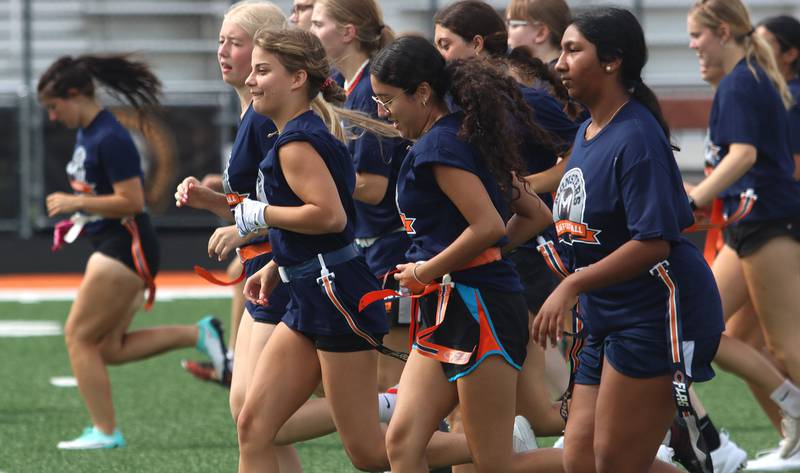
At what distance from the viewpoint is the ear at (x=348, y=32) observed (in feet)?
19.7

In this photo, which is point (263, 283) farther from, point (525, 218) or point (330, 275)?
point (525, 218)

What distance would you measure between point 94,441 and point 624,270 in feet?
12.9

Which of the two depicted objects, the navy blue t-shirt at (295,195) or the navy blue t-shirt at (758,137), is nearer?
the navy blue t-shirt at (295,195)

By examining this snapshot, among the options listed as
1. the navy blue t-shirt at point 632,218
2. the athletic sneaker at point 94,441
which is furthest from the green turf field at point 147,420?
the navy blue t-shirt at point 632,218

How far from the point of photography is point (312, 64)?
4.95 m

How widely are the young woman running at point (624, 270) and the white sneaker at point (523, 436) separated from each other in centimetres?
87

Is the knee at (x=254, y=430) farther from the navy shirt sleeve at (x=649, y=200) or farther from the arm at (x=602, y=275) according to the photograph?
the navy shirt sleeve at (x=649, y=200)

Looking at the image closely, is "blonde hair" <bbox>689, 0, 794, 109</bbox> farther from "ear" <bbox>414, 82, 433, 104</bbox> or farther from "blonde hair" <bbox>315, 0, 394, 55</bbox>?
"ear" <bbox>414, 82, 433, 104</bbox>

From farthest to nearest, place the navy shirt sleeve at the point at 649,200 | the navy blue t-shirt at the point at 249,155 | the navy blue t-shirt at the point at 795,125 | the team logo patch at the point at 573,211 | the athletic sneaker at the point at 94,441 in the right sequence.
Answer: the navy blue t-shirt at the point at 795,125 → the athletic sneaker at the point at 94,441 → the navy blue t-shirt at the point at 249,155 → the team logo patch at the point at 573,211 → the navy shirt sleeve at the point at 649,200

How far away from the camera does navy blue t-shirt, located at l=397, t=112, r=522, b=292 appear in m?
4.52

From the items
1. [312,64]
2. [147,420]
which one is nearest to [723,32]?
[312,64]

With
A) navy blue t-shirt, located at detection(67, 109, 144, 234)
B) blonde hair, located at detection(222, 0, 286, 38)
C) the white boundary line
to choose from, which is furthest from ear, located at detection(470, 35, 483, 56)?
the white boundary line

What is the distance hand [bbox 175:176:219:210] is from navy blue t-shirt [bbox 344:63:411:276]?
680mm

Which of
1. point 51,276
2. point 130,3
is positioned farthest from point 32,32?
point 51,276
